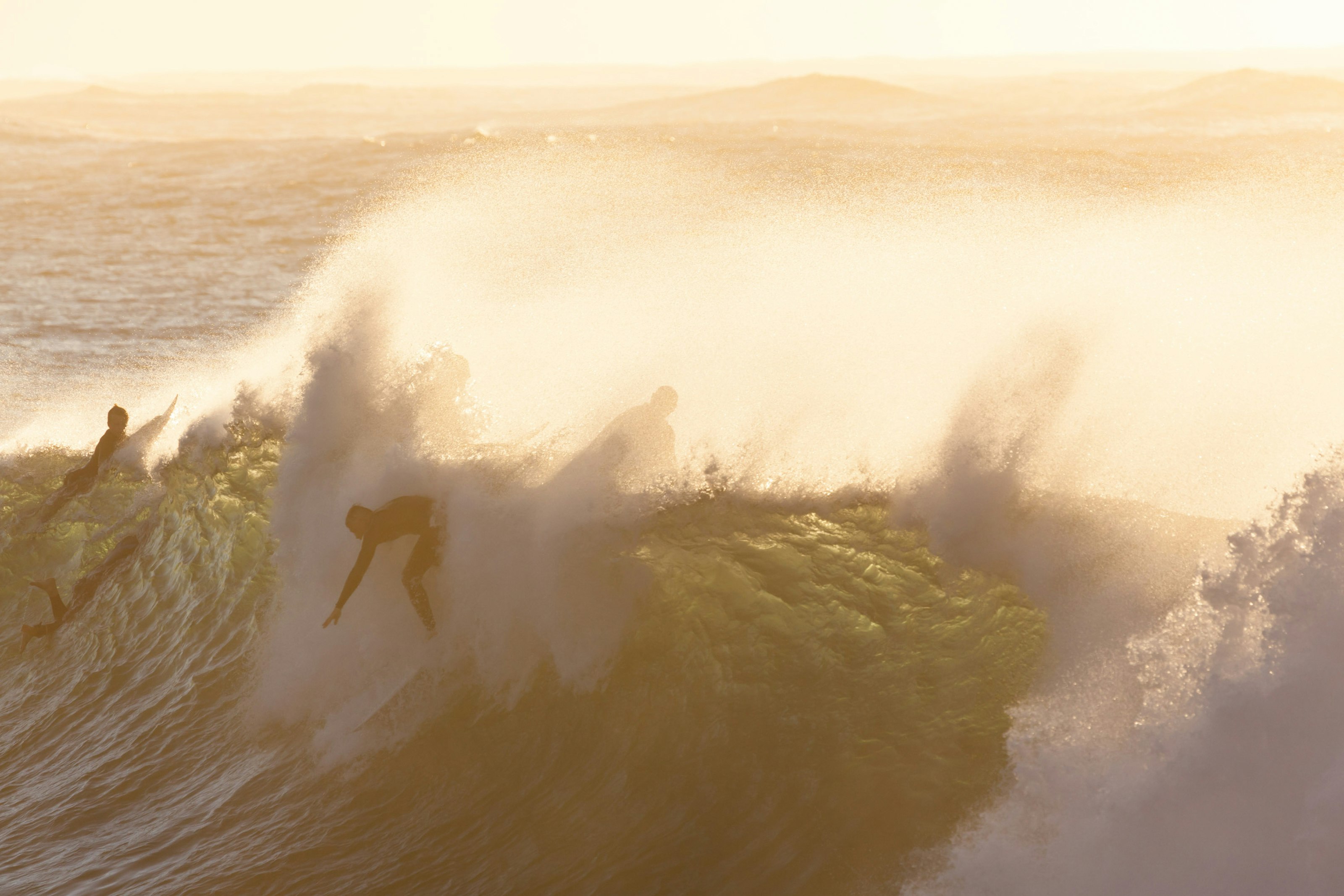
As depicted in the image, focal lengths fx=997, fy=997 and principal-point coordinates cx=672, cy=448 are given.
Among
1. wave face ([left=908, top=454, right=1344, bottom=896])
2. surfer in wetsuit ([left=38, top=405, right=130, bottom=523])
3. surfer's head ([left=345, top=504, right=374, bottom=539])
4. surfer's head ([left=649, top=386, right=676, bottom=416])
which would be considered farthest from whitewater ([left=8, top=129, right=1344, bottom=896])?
surfer's head ([left=649, top=386, right=676, bottom=416])

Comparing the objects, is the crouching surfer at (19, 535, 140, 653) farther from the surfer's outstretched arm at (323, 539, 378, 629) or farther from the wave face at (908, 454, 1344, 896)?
the wave face at (908, 454, 1344, 896)

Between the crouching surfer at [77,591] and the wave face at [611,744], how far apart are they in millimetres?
913

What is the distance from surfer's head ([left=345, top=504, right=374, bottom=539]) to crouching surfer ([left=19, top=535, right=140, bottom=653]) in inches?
164

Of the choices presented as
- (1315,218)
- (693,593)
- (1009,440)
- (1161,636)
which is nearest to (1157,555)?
(1161,636)

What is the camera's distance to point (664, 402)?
9.92 m

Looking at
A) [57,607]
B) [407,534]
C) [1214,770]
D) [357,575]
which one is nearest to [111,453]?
[57,607]

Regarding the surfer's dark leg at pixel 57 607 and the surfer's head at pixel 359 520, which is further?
the surfer's dark leg at pixel 57 607

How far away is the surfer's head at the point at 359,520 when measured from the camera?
894 cm

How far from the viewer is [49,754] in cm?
965

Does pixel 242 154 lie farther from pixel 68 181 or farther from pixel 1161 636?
pixel 1161 636

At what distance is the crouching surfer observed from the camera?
11156 mm

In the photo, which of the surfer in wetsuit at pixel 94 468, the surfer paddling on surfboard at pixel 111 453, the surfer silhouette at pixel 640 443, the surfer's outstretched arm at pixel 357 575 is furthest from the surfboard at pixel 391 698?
the surfer in wetsuit at pixel 94 468

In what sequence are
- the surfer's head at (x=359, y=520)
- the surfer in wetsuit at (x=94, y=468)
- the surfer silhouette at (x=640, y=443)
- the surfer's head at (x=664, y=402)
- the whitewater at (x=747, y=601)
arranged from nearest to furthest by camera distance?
the whitewater at (x=747, y=601) → the surfer's head at (x=359, y=520) → the surfer silhouette at (x=640, y=443) → the surfer's head at (x=664, y=402) → the surfer in wetsuit at (x=94, y=468)

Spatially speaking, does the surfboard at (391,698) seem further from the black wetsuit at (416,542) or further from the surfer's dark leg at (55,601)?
the surfer's dark leg at (55,601)
